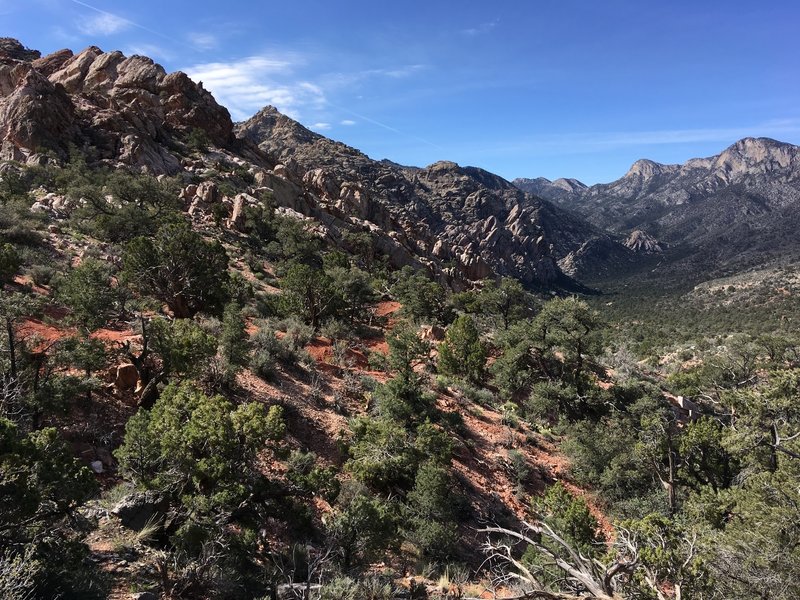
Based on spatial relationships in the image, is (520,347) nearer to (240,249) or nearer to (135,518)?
(135,518)

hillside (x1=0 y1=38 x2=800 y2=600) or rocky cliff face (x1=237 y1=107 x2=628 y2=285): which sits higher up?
rocky cliff face (x1=237 y1=107 x2=628 y2=285)

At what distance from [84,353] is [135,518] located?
17.9 feet

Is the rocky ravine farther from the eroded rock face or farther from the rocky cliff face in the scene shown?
the rocky cliff face

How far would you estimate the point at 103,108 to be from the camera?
56.2 metres

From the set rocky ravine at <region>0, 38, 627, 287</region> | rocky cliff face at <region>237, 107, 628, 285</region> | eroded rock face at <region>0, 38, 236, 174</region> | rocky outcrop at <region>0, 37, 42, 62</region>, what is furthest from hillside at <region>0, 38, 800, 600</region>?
rocky cliff face at <region>237, 107, 628, 285</region>

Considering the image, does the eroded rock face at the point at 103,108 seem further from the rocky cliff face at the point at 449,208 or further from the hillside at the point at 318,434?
the rocky cliff face at the point at 449,208

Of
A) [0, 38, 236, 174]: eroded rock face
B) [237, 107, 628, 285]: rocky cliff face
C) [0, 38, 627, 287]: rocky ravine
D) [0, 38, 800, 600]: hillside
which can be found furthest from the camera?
[237, 107, 628, 285]: rocky cliff face

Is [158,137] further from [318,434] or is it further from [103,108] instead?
[318,434]

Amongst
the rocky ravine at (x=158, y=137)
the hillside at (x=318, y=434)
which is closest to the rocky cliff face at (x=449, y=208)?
the rocky ravine at (x=158, y=137)

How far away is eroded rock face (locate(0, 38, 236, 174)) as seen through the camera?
45.5 m

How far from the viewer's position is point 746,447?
10.5 metres

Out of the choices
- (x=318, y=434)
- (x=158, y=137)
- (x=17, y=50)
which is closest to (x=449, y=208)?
(x=158, y=137)

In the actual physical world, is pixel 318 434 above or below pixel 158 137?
below

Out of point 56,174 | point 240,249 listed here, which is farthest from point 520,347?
point 56,174
